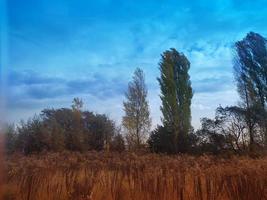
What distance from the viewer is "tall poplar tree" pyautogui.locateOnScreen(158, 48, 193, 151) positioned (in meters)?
35.4

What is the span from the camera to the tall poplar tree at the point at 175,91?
3542cm

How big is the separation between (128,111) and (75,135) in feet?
24.4

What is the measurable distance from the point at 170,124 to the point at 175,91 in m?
4.04

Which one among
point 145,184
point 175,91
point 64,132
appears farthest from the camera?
point 175,91

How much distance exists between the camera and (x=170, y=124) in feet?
115

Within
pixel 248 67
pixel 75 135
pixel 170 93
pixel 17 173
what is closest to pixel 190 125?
pixel 170 93

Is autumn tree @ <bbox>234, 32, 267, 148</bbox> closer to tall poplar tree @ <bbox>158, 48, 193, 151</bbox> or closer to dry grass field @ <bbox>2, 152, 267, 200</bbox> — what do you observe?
tall poplar tree @ <bbox>158, 48, 193, 151</bbox>

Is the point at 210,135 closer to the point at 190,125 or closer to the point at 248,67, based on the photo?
the point at 190,125

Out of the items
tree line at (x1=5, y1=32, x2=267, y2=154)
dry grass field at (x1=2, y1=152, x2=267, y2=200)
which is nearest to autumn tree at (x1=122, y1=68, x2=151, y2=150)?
tree line at (x1=5, y1=32, x2=267, y2=154)

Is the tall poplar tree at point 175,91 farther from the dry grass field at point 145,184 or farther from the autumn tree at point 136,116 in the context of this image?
the dry grass field at point 145,184

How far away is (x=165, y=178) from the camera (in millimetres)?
10812

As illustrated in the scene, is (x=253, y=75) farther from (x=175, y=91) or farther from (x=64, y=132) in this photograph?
(x=64, y=132)

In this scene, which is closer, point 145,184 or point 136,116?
point 145,184

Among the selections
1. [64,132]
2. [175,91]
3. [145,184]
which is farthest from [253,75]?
[145,184]
